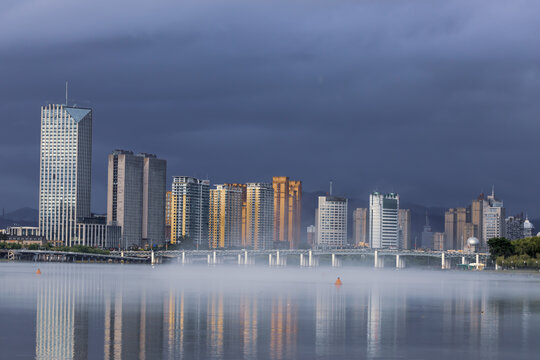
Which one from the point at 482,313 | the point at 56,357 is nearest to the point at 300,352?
the point at 56,357

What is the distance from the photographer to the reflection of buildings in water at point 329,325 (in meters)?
48.9

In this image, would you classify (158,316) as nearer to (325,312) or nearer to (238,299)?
(325,312)

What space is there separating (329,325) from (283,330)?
5.75 meters

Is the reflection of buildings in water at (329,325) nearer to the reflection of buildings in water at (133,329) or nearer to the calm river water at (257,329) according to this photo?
the calm river water at (257,329)

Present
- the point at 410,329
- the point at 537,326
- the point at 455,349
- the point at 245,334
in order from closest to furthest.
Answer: the point at 455,349
the point at 245,334
the point at 410,329
the point at 537,326

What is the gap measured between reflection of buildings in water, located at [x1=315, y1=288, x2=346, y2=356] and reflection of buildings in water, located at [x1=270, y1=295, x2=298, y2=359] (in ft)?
4.60

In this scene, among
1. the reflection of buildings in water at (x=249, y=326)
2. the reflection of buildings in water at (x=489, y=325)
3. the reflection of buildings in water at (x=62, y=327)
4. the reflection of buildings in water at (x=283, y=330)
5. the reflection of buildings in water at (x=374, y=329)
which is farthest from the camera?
the reflection of buildings in water at (x=489, y=325)

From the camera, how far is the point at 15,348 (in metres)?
45.4

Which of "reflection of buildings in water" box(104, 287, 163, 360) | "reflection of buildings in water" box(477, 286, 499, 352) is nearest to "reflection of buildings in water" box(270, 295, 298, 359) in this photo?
"reflection of buildings in water" box(104, 287, 163, 360)

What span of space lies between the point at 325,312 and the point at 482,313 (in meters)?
13.4

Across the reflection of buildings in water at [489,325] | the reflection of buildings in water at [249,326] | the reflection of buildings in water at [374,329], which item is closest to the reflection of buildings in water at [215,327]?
the reflection of buildings in water at [249,326]

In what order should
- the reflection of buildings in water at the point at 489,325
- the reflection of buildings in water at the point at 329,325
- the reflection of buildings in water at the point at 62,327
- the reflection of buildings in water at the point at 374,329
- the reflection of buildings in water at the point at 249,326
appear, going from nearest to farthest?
the reflection of buildings in water at the point at 62,327
the reflection of buildings in water at the point at 249,326
the reflection of buildings in water at the point at 374,329
the reflection of buildings in water at the point at 329,325
the reflection of buildings in water at the point at 489,325

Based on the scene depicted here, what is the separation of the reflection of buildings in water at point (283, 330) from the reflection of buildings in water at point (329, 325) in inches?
55.1

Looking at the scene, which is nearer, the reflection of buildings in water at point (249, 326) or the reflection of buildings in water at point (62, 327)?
the reflection of buildings in water at point (62, 327)
